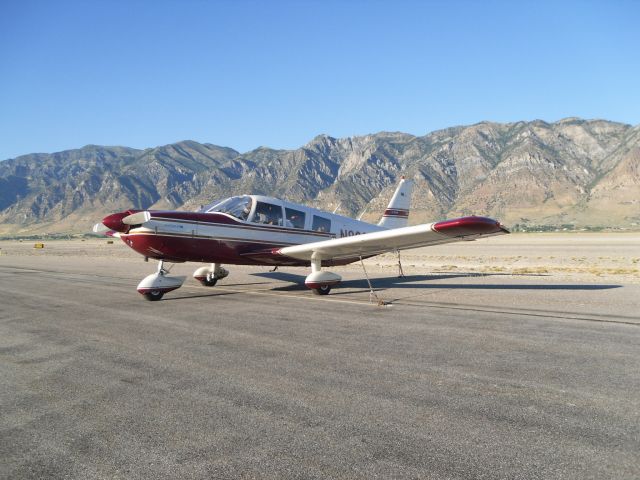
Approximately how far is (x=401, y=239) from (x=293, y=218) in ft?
14.2

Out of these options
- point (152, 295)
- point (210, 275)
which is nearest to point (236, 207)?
point (210, 275)

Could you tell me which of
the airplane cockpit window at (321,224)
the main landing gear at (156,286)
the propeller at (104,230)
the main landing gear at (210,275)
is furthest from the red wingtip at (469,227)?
the propeller at (104,230)

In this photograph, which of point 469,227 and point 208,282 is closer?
point 469,227

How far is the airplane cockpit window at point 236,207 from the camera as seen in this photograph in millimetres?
13176

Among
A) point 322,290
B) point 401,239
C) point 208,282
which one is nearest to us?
point 401,239

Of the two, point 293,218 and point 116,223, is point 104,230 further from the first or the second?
point 293,218

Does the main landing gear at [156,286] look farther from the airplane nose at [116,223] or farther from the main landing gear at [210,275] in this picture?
the main landing gear at [210,275]

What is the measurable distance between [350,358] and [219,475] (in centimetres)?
294

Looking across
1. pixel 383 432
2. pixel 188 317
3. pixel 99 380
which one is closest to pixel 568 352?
pixel 383 432

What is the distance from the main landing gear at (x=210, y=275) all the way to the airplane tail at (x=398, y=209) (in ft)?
24.6

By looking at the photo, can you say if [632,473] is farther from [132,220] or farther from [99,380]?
[132,220]

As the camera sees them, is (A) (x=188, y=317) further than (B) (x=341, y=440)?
Yes

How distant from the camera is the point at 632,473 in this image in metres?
2.82

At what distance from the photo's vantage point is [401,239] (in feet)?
37.1
